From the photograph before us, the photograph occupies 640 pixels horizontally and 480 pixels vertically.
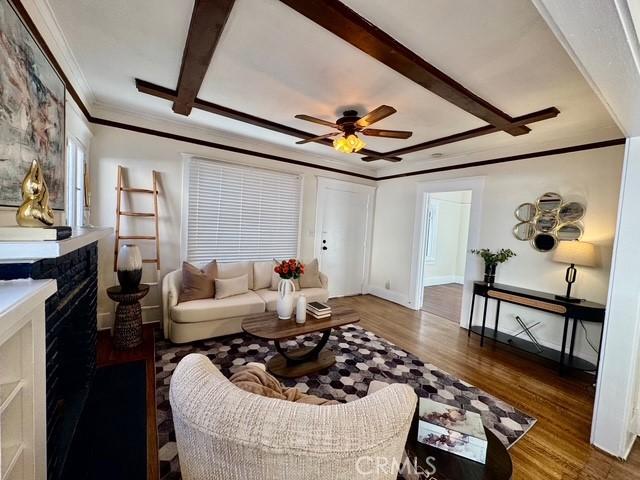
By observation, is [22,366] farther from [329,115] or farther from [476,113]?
[476,113]

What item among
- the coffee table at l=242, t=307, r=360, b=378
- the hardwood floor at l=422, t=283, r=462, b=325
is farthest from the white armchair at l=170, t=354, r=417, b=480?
the hardwood floor at l=422, t=283, r=462, b=325

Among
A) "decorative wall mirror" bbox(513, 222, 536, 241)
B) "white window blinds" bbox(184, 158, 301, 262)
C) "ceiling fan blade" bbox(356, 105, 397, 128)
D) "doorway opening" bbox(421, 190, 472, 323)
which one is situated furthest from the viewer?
"doorway opening" bbox(421, 190, 472, 323)

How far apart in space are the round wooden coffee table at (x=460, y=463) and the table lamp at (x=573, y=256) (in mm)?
2429

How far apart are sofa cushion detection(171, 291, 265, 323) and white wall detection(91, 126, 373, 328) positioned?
0.83 m

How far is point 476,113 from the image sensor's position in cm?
249

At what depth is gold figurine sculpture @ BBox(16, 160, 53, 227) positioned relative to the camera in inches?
42.1

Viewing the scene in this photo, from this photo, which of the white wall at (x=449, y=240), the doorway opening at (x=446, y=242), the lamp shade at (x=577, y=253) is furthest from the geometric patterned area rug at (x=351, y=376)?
the white wall at (x=449, y=240)

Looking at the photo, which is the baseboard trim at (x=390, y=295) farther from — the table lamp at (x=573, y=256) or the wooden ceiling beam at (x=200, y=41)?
the wooden ceiling beam at (x=200, y=41)

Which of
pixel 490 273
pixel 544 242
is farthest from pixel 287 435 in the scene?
pixel 544 242

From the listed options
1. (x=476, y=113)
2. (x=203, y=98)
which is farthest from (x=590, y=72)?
→ (x=203, y=98)

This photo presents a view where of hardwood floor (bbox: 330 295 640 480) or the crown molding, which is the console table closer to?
hardwood floor (bbox: 330 295 640 480)

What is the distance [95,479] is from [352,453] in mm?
1629

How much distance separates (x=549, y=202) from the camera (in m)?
3.21

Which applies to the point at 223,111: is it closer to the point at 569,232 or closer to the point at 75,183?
the point at 75,183
